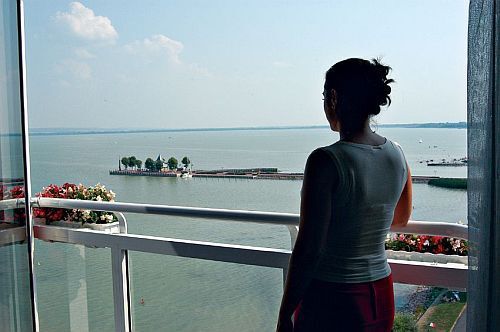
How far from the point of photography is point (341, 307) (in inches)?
57.7

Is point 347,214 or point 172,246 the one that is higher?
point 347,214

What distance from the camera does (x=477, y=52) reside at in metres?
1.57

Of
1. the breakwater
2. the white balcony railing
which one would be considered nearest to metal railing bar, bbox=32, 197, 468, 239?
the white balcony railing

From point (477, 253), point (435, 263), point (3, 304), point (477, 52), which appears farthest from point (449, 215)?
point (3, 304)

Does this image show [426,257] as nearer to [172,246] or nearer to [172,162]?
[172,246]

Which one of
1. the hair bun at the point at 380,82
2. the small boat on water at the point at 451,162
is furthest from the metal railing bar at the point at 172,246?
the hair bun at the point at 380,82

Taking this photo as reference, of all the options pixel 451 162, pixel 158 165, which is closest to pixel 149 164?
pixel 158 165

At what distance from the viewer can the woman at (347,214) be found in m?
1.40

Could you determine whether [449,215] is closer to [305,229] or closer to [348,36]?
[305,229]

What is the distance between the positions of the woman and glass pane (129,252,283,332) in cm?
59

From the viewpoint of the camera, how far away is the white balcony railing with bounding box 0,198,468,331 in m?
1.77

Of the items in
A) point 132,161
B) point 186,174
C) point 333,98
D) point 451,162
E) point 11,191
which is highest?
point 333,98

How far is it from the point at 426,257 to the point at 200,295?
0.91 m

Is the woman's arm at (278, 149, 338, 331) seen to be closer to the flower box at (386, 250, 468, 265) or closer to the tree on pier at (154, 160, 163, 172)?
the flower box at (386, 250, 468, 265)
